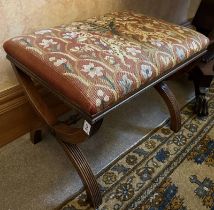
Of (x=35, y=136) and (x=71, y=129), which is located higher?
(x=71, y=129)

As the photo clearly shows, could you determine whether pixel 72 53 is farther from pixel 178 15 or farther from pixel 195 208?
pixel 178 15

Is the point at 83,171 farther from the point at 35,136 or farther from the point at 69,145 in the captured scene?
the point at 35,136

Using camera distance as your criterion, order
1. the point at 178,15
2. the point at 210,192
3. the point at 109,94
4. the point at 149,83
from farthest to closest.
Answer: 1. the point at 178,15
2. the point at 210,192
3. the point at 149,83
4. the point at 109,94

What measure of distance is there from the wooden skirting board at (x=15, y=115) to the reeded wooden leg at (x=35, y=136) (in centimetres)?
3

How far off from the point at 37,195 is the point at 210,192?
54 cm

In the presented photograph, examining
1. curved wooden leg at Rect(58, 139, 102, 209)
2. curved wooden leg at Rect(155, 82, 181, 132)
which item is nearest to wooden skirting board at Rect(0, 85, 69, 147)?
curved wooden leg at Rect(58, 139, 102, 209)

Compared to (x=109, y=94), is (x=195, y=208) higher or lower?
lower

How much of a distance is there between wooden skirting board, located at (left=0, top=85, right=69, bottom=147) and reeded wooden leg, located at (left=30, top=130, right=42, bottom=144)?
29 millimetres

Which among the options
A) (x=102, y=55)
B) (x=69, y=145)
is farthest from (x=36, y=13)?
(x=69, y=145)

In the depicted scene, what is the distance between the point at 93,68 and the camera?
2.01 ft

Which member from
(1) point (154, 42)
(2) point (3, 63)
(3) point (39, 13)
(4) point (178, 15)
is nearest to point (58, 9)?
(3) point (39, 13)

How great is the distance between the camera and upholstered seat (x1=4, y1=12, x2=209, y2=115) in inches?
23.0

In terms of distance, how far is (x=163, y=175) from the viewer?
0.87m

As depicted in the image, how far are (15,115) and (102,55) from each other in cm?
46
